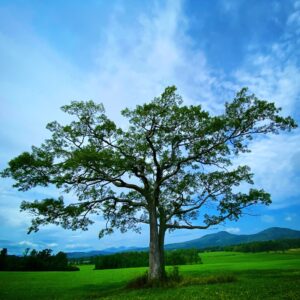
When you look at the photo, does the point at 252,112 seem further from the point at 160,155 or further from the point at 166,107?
the point at 160,155

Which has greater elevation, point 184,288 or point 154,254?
point 154,254

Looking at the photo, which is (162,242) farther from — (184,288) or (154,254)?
(184,288)

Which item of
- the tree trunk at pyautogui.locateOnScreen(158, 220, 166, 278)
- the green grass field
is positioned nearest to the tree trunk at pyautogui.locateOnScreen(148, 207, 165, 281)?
the tree trunk at pyautogui.locateOnScreen(158, 220, 166, 278)

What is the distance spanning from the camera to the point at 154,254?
2650cm

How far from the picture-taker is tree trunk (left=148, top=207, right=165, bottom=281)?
83.9 feet

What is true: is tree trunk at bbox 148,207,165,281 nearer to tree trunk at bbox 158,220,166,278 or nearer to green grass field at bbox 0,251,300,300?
tree trunk at bbox 158,220,166,278

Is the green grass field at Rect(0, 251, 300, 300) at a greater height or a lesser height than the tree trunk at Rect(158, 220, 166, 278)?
lesser

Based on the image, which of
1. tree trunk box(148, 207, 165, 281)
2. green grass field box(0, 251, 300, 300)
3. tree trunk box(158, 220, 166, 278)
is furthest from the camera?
tree trunk box(158, 220, 166, 278)

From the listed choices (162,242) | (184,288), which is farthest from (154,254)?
(184,288)

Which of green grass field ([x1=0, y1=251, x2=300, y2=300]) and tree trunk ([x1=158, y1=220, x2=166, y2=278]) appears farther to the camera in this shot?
tree trunk ([x1=158, y1=220, x2=166, y2=278])

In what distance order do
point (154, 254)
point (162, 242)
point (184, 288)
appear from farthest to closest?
point (162, 242)
point (154, 254)
point (184, 288)

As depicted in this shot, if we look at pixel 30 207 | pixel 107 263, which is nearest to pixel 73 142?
pixel 30 207

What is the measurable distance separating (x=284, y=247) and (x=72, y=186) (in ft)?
341

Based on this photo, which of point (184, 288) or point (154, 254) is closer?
point (184, 288)
